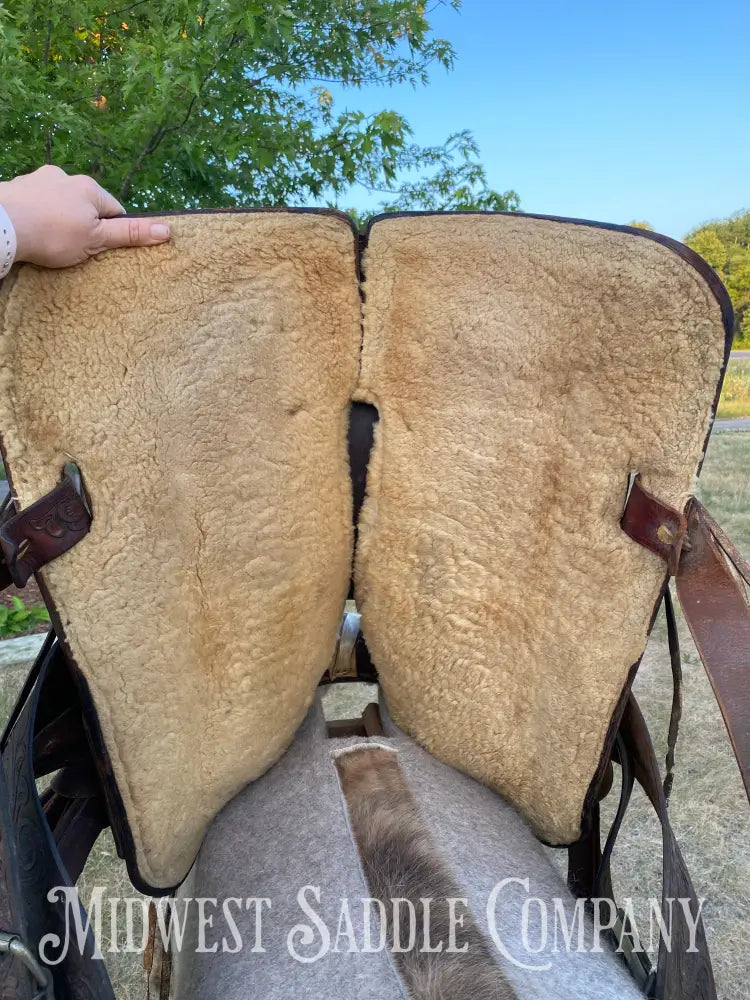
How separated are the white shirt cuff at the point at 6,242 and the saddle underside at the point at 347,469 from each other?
0.04 m

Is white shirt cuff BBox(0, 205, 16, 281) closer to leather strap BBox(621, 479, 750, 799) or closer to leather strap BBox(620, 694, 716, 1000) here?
leather strap BBox(621, 479, 750, 799)

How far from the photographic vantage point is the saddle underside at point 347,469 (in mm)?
683

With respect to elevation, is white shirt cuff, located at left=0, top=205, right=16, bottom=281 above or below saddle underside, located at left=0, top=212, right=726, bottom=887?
above

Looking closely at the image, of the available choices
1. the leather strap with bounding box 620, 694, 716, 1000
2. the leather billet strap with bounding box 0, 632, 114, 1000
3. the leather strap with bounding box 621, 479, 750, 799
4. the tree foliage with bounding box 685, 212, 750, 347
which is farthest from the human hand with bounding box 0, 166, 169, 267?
the tree foliage with bounding box 685, 212, 750, 347

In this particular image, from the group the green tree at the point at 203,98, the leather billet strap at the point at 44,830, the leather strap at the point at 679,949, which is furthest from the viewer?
the green tree at the point at 203,98

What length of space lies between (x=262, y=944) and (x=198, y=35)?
227 cm

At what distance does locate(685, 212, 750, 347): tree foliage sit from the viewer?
22.0 meters

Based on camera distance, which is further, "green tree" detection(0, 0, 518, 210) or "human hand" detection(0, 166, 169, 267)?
"green tree" detection(0, 0, 518, 210)

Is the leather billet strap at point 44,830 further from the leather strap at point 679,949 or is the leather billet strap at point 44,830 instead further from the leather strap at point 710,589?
the leather strap at point 710,589

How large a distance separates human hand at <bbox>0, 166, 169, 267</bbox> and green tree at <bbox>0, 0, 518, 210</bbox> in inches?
52.1

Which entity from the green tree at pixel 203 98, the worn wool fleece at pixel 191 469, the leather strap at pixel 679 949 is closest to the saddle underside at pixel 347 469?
the worn wool fleece at pixel 191 469

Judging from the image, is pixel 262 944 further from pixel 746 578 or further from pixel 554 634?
pixel 746 578

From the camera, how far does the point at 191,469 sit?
2.42 ft

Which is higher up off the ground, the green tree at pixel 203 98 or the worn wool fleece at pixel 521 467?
the green tree at pixel 203 98
